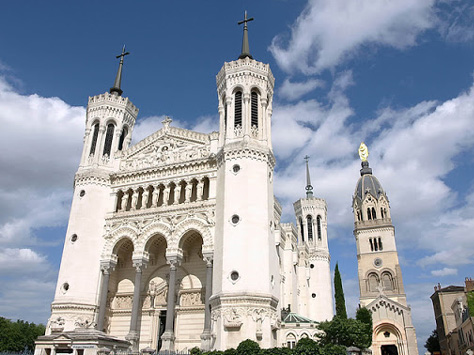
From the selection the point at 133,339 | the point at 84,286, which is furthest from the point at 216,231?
the point at 84,286

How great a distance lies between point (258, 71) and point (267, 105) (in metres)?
3.07

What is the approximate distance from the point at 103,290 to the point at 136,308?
139 inches

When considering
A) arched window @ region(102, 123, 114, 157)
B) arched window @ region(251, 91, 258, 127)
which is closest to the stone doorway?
arched window @ region(251, 91, 258, 127)

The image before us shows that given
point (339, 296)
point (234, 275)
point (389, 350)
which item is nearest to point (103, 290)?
point (234, 275)

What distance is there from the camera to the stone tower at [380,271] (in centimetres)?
6581

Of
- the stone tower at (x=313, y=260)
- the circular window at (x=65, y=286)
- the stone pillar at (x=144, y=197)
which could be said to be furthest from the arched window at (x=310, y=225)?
the circular window at (x=65, y=286)

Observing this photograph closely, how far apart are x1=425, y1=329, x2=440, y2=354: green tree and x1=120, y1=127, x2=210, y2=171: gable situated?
249 ft

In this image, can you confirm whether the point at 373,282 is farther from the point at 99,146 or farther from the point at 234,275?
the point at 99,146

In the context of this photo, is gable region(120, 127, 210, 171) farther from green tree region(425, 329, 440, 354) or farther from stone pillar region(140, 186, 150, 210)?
green tree region(425, 329, 440, 354)

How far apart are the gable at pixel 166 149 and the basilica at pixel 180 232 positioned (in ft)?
0.35

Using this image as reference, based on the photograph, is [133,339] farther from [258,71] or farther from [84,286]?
[258,71]

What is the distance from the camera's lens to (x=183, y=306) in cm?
3359

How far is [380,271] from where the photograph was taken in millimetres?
76688

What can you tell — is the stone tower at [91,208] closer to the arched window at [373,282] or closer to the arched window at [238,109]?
the arched window at [238,109]
